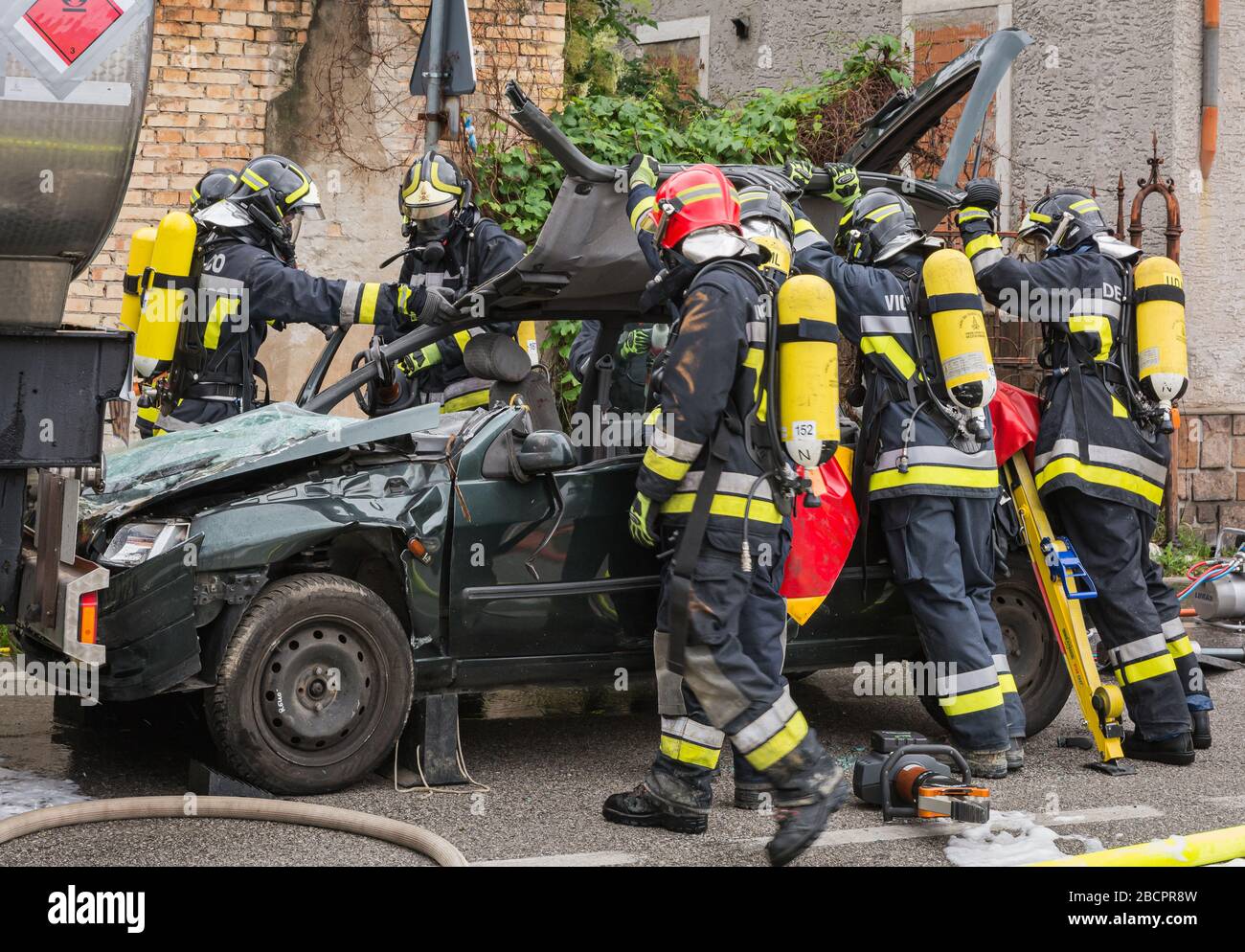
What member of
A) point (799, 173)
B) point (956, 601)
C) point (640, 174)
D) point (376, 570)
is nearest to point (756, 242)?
point (640, 174)

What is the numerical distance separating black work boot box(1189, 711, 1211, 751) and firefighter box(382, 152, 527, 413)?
3473 mm

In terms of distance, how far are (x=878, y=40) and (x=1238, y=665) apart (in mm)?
5750

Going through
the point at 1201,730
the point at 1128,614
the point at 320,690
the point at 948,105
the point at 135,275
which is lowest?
the point at 1201,730

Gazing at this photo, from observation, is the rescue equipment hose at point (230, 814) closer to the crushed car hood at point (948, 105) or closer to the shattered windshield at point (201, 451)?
the shattered windshield at point (201, 451)

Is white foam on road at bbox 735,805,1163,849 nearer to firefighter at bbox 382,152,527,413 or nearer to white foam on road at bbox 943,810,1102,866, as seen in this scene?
white foam on road at bbox 943,810,1102,866

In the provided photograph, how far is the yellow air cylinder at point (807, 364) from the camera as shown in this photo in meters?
4.95

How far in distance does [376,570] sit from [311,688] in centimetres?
58

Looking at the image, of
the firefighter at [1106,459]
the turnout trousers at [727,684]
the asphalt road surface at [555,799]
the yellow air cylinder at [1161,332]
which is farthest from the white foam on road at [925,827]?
the yellow air cylinder at [1161,332]

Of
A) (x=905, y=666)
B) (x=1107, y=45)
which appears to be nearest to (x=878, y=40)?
(x=1107, y=45)

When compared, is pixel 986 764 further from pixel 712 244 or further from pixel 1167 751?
pixel 712 244

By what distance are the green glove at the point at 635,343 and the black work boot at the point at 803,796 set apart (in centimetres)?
236

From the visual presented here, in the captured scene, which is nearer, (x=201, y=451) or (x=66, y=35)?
(x=66, y=35)

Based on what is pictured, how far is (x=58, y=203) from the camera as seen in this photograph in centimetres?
399

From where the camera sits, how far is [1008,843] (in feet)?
15.7
